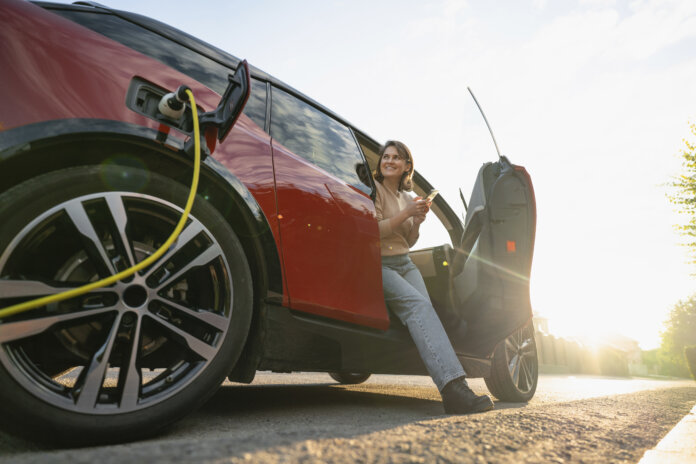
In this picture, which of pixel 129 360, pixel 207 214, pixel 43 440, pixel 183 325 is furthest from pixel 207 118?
pixel 43 440

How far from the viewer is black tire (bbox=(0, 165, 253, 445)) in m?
1.20

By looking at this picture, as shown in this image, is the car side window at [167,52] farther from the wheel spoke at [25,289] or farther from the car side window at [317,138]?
the wheel spoke at [25,289]

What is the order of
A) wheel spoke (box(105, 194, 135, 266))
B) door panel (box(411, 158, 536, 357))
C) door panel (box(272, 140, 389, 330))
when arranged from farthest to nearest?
1. door panel (box(411, 158, 536, 357))
2. door panel (box(272, 140, 389, 330))
3. wheel spoke (box(105, 194, 135, 266))

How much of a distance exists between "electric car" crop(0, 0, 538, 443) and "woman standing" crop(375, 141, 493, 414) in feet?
0.62

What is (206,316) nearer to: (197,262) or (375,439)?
(197,262)

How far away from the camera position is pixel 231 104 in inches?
64.6

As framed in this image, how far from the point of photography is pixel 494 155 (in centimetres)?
303

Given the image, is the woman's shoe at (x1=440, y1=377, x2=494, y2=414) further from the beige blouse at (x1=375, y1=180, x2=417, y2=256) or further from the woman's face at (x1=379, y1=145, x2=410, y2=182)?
the woman's face at (x1=379, y1=145, x2=410, y2=182)

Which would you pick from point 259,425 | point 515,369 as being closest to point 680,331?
point 515,369

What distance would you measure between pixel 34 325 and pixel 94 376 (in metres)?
0.22

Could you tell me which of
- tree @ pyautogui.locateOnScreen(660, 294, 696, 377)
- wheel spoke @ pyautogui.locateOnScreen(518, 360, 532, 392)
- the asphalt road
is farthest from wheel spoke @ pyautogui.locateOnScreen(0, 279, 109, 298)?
tree @ pyautogui.locateOnScreen(660, 294, 696, 377)

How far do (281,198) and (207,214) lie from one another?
35cm

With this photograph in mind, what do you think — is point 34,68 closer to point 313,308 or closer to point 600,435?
point 313,308

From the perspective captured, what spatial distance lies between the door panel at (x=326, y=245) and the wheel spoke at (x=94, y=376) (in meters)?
0.70
